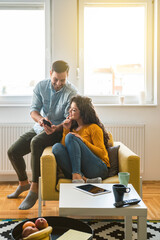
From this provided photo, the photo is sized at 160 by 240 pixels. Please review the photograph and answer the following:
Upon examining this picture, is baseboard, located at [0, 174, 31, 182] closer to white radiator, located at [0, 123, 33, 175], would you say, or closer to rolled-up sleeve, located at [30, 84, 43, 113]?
white radiator, located at [0, 123, 33, 175]

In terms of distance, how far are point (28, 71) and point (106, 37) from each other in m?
1.04

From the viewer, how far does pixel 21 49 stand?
417 cm

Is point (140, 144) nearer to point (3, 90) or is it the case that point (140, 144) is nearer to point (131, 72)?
point (131, 72)

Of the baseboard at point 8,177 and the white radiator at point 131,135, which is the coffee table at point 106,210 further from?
the baseboard at point 8,177

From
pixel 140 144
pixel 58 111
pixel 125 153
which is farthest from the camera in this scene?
pixel 140 144

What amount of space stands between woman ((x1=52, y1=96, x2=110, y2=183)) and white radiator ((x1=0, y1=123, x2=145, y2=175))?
0.97 meters

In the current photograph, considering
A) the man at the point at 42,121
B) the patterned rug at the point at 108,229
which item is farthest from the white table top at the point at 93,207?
the man at the point at 42,121

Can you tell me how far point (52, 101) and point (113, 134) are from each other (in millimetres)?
1013

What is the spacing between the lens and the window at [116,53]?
416cm

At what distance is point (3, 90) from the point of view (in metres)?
4.20

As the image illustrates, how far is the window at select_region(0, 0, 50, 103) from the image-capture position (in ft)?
13.6

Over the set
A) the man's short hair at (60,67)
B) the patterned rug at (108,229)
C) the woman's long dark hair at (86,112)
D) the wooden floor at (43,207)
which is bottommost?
the wooden floor at (43,207)

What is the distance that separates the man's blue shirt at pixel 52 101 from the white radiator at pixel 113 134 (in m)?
0.62

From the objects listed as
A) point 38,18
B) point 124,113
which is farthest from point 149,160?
point 38,18
